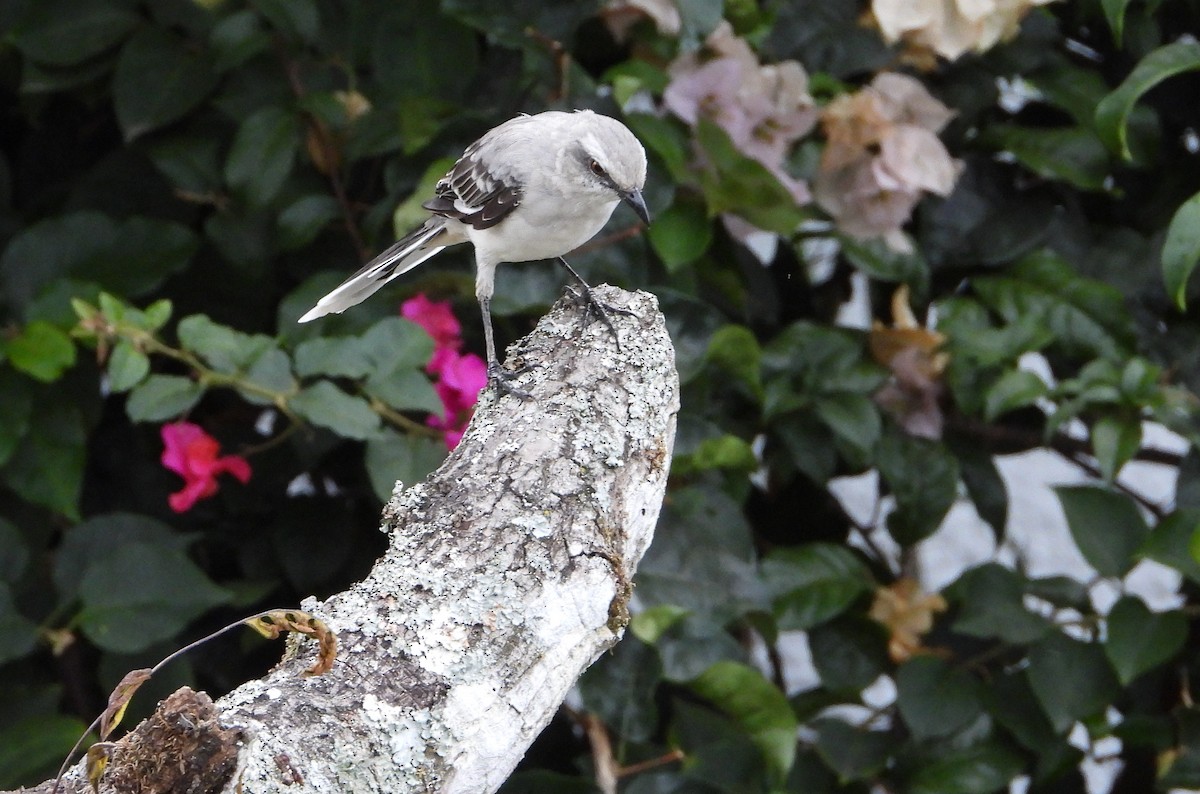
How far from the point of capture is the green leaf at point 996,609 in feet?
8.62

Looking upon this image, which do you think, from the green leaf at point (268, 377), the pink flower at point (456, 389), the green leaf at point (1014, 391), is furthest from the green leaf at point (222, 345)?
the green leaf at point (1014, 391)

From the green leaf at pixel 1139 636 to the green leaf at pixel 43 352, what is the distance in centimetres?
197

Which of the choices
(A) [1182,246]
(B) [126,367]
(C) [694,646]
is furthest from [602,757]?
(A) [1182,246]

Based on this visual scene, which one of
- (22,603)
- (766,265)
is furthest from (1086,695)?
(22,603)

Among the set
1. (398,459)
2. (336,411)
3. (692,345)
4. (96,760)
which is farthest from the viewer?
(692,345)

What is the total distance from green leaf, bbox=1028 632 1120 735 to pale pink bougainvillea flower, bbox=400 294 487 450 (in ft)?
3.88

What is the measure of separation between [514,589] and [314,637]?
24 centimetres

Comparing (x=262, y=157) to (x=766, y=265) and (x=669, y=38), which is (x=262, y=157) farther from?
(x=766, y=265)

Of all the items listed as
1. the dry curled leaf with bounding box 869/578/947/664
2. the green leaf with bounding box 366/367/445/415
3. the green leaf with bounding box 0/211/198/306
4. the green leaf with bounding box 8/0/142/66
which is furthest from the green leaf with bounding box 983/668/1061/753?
the green leaf with bounding box 8/0/142/66

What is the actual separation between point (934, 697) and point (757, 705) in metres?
0.40

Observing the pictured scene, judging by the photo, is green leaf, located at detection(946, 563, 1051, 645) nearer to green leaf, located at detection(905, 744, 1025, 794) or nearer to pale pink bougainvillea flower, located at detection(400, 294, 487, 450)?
green leaf, located at detection(905, 744, 1025, 794)

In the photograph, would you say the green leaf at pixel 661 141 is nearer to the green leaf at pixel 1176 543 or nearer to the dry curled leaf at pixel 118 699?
the green leaf at pixel 1176 543

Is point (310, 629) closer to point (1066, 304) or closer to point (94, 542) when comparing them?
point (94, 542)

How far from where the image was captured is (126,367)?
2.26m
